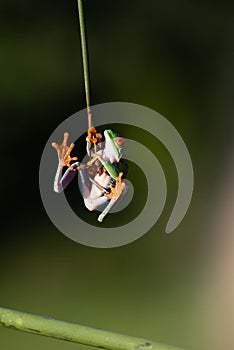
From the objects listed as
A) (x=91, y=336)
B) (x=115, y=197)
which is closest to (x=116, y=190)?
(x=115, y=197)

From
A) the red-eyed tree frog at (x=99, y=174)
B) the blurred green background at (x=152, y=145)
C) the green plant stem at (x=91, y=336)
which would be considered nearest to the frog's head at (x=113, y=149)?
the red-eyed tree frog at (x=99, y=174)

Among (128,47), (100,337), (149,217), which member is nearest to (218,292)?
(149,217)

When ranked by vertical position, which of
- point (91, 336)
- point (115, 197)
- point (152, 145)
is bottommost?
point (91, 336)

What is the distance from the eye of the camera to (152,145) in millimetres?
3219

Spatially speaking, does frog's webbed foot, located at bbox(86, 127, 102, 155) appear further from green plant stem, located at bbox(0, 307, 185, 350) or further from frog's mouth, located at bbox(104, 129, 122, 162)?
green plant stem, located at bbox(0, 307, 185, 350)

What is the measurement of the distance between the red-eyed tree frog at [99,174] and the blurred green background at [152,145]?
1896 mm

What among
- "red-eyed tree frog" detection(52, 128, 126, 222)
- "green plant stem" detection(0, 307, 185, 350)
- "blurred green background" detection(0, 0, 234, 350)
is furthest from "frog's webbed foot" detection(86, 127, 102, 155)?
"blurred green background" detection(0, 0, 234, 350)

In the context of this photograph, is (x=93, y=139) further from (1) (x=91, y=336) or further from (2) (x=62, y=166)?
(1) (x=91, y=336)

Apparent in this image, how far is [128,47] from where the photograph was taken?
3.45 metres

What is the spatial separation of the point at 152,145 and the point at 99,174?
2.27 m

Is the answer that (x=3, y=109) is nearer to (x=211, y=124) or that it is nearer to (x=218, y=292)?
(x=211, y=124)

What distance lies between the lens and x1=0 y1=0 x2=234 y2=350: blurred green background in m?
3.00

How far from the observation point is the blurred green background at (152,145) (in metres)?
3.00

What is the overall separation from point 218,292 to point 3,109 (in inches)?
44.8
